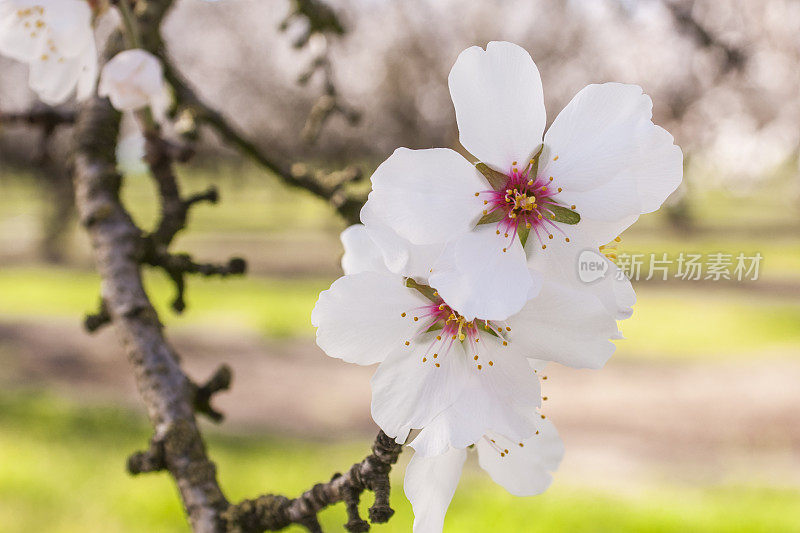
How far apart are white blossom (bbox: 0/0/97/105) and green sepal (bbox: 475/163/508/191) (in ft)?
2.48

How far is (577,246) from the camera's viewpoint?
67 cm

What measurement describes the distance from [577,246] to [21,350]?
31.2 ft

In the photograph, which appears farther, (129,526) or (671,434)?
(671,434)

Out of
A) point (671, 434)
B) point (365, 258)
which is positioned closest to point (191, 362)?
point (671, 434)

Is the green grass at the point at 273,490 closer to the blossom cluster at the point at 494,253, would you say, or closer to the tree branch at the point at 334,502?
the tree branch at the point at 334,502

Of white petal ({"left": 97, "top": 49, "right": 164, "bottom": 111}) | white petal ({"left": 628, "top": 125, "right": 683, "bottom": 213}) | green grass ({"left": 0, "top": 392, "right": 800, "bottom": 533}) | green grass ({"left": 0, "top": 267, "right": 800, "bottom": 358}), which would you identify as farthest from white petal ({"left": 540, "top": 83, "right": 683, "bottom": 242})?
green grass ({"left": 0, "top": 267, "right": 800, "bottom": 358})

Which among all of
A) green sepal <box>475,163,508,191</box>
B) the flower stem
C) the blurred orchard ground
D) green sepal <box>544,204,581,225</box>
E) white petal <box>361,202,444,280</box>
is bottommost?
white petal <box>361,202,444,280</box>

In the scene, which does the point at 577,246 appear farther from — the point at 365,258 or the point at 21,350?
the point at 21,350

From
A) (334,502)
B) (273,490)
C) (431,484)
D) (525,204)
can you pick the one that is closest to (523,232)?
(525,204)

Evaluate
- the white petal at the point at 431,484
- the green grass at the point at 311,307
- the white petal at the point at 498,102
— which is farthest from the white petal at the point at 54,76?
the green grass at the point at 311,307

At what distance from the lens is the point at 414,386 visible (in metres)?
0.69

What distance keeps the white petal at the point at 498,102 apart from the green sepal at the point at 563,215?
62 millimetres

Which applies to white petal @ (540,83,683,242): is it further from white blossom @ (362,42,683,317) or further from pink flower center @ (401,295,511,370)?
pink flower center @ (401,295,511,370)

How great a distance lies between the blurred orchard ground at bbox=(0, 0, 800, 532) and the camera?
4832mm
